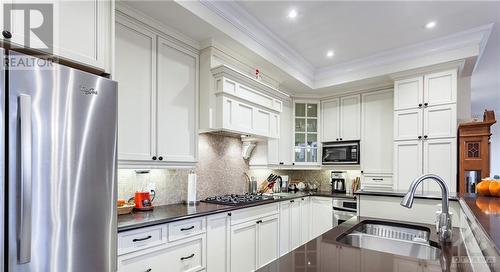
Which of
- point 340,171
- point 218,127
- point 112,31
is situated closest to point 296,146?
point 340,171

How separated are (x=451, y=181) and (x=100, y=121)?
369 cm

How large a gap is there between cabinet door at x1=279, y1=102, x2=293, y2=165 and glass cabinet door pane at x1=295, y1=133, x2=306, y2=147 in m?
0.12

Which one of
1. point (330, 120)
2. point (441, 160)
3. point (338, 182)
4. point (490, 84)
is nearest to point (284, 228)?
point (338, 182)

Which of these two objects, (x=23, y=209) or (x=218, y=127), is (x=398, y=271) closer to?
(x=23, y=209)

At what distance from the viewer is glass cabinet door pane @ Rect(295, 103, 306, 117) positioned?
4.43 metres

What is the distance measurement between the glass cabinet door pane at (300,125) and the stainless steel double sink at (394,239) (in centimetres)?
263

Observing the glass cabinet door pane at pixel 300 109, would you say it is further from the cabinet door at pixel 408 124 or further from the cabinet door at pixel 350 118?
the cabinet door at pixel 408 124

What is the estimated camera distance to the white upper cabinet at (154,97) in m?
2.07

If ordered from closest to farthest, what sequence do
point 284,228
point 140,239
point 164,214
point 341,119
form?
1. point 140,239
2. point 164,214
3. point 284,228
4. point 341,119

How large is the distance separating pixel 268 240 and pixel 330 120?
2.30 metres

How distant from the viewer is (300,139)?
4387 mm

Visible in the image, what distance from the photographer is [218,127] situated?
2637mm

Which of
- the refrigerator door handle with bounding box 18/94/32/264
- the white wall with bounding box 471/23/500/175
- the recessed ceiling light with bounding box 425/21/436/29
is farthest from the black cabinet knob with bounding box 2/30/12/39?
the white wall with bounding box 471/23/500/175

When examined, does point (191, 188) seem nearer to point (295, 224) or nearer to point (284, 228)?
point (284, 228)
